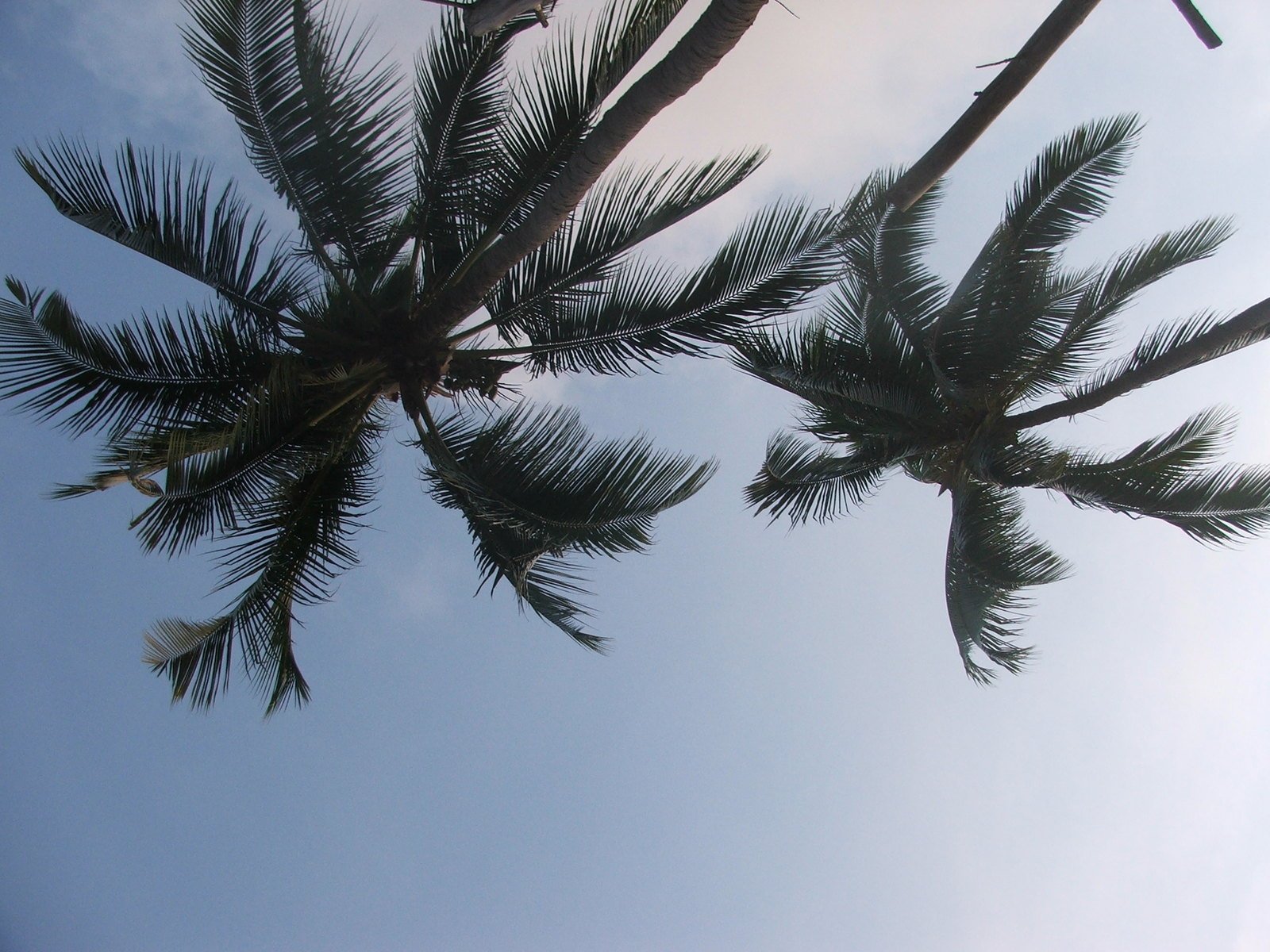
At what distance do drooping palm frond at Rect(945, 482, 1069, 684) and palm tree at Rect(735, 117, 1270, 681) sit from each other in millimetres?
15

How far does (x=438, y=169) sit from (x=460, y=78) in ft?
2.13

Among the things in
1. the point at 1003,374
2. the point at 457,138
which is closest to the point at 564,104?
the point at 457,138

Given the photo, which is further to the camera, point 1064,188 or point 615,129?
point 1064,188

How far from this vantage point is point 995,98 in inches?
251

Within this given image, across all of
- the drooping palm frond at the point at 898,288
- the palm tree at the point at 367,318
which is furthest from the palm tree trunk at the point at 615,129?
the drooping palm frond at the point at 898,288

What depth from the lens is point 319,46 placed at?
6340mm

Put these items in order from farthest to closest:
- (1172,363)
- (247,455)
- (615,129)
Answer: (1172,363)
(247,455)
(615,129)

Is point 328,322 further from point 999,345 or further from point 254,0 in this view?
point 999,345

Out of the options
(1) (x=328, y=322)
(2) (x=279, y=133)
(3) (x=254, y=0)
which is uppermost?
(3) (x=254, y=0)

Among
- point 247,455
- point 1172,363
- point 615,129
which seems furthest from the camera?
point 1172,363

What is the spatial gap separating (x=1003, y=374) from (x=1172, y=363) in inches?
49.6

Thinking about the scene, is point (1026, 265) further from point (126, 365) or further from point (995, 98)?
point (126, 365)

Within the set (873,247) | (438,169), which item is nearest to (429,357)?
(438,169)

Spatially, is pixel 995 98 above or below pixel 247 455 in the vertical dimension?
above
